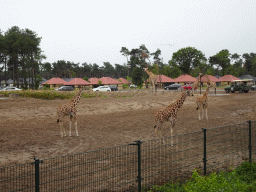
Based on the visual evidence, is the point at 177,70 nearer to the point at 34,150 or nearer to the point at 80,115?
the point at 80,115

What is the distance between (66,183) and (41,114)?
47.0 ft

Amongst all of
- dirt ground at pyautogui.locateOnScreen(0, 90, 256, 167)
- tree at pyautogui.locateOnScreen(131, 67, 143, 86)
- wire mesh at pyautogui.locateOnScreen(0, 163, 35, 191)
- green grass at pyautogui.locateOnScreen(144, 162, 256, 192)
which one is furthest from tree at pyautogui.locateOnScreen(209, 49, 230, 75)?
wire mesh at pyautogui.locateOnScreen(0, 163, 35, 191)

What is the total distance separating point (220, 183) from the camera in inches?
213

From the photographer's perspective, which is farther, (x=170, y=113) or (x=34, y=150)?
(x=170, y=113)

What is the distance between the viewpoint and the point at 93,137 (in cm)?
1180

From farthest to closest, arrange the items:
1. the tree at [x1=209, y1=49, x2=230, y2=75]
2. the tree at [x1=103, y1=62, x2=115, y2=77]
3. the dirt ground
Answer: the tree at [x1=103, y1=62, x2=115, y2=77], the tree at [x1=209, y1=49, x2=230, y2=75], the dirt ground

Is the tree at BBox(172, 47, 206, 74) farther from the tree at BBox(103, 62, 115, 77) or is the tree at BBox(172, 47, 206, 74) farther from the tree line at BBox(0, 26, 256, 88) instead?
the tree at BBox(103, 62, 115, 77)

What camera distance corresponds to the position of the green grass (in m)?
4.79

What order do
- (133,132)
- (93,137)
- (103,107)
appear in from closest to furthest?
(93,137) → (133,132) → (103,107)

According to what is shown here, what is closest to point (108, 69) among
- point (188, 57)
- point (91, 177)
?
point (188, 57)

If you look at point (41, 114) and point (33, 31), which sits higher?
point (33, 31)

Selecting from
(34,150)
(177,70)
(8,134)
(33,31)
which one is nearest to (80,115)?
(8,134)

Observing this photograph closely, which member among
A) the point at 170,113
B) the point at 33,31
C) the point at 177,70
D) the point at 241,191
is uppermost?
the point at 33,31

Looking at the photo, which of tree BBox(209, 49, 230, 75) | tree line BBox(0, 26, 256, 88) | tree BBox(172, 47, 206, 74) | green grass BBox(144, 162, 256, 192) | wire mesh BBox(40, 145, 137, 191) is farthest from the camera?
tree BBox(209, 49, 230, 75)
